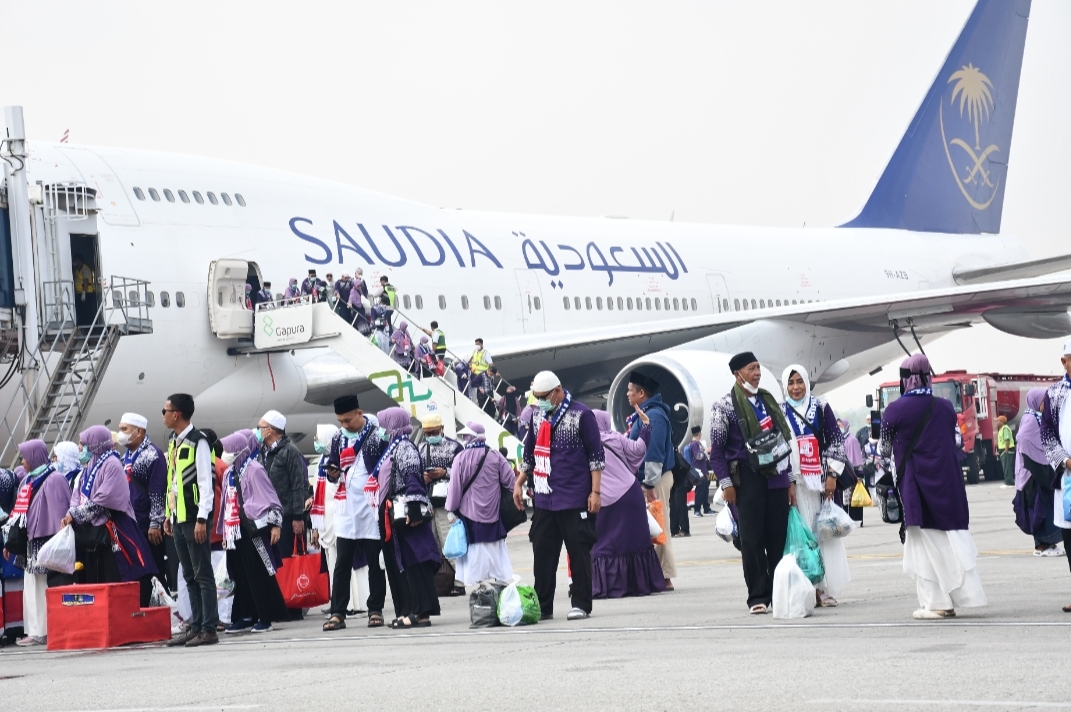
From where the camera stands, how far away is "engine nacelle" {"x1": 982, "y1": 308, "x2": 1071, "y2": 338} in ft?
68.0

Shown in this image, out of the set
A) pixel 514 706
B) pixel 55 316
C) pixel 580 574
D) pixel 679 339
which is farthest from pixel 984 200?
pixel 514 706

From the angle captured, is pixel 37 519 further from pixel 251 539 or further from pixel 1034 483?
pixel 1034 483

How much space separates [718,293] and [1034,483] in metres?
14.5

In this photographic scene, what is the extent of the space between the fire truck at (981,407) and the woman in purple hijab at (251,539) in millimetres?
19576

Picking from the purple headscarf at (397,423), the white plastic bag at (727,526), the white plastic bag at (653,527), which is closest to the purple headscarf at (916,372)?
the white plastic bag at (727,526)

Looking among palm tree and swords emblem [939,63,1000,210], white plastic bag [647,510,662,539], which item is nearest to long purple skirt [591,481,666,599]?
white plastic bag [647,510,662,539]

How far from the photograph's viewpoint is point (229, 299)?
17.9 meters

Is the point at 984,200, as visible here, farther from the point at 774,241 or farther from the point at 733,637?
the point at 733,637

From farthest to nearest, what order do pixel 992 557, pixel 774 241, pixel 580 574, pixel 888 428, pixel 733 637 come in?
pixel 774 241 < pixel 992 557 < pixel 580 574 < pixel 888 428 < pixel 733 637

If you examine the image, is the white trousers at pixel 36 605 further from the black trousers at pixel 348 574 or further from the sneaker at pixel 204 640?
the black trousers at pixel 348 574

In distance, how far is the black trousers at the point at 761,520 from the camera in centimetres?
873

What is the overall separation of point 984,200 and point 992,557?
2319 cm

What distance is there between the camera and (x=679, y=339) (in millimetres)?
21344

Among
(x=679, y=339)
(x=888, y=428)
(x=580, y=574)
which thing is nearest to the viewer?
(x=888, y=428)
